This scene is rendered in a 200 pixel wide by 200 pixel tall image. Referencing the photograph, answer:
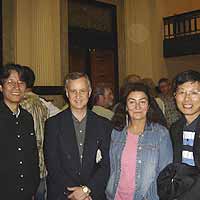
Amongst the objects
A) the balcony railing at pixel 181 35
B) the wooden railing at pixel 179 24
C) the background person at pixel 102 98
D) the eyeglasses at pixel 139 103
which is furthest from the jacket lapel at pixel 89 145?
the wooden railing at pixel 179 24

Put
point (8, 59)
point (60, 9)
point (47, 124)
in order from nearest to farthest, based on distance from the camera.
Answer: point (47, 124) < point (8, 59) < point (60, 9)

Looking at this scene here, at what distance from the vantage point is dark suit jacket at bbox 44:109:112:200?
9.38 feet

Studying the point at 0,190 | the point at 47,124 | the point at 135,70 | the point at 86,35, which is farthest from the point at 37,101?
the point at 135,70

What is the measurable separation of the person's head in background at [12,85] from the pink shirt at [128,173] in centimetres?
88

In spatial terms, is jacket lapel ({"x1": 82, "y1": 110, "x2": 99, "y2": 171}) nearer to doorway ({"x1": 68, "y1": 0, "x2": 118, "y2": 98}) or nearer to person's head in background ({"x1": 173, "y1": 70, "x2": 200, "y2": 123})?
person's head in background ({"x1": 173, "y1": 70, "x2": 200, "y2": 123})

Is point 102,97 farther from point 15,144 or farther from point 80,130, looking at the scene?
point 15,144

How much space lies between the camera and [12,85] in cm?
293

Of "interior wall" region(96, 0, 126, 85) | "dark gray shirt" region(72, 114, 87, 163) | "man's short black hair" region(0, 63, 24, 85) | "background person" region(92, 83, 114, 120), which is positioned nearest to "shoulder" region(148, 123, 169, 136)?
"dark gray shirt" region(72, 114, 87, 163)

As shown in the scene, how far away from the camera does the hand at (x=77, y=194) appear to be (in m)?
2.80

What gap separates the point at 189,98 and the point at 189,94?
3cm

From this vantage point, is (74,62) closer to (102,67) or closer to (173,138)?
(102,67)

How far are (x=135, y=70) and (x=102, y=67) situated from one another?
1038 millimetres

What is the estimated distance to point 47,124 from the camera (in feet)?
9.86

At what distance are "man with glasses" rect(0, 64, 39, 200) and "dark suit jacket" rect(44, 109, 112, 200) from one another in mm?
133
